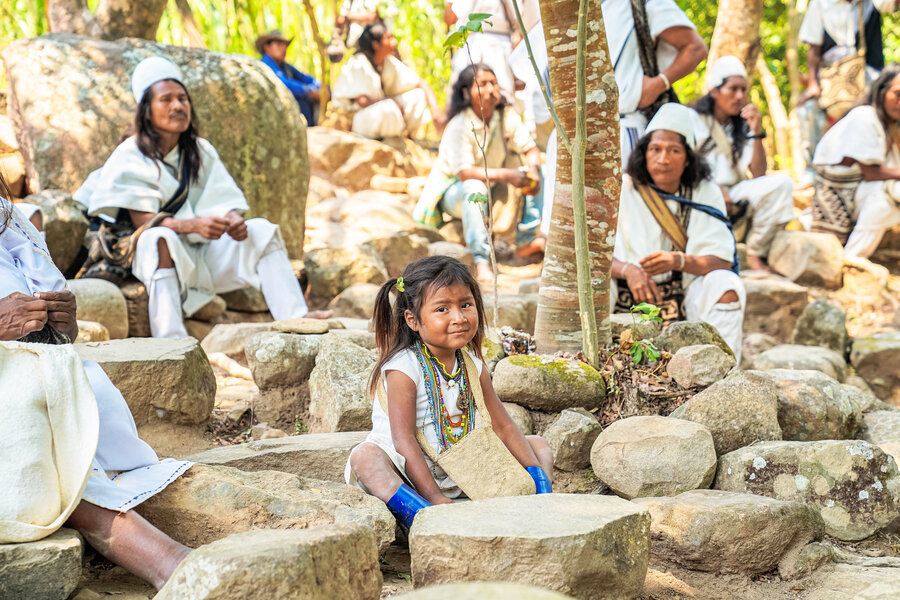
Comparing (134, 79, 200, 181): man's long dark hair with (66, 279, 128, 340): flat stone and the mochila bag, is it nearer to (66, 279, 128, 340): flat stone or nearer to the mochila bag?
(66, 279, 128, 340): flat stone

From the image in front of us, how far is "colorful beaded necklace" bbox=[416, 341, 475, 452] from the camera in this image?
257 centimetres

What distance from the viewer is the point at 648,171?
4.45m

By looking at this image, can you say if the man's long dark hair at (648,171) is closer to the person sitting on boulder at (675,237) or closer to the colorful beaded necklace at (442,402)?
the person sitting on boulder at (675,237)

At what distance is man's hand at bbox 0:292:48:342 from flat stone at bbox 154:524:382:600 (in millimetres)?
952

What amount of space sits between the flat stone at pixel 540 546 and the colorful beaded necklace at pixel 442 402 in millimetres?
628

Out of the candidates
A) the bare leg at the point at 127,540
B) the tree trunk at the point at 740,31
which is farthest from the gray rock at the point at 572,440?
the tree trunk at the point at 740,31

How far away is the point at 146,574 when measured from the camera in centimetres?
191

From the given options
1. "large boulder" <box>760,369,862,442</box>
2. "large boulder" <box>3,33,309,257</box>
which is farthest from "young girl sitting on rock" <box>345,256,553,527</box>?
"large boulder" <box>3,33,309,257</box>

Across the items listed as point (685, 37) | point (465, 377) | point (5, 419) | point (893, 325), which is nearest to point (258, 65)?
point (685, 37)

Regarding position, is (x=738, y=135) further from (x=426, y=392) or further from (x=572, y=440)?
(x=426, y=392)

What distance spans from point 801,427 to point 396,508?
1692 mm

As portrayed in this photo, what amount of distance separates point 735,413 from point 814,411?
451 mm

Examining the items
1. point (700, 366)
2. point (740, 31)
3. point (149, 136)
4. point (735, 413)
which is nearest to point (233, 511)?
point (735, 413)

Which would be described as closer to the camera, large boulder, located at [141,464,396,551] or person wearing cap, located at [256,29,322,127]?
large boulder, located at [141,464,396,551]
